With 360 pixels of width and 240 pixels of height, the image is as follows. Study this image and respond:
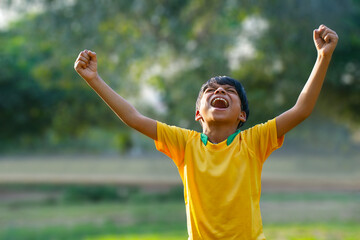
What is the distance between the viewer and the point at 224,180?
7.41 feet

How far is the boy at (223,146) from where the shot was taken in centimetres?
225

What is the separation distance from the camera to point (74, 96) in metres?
19.2

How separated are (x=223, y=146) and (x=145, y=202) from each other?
1328 centimetres

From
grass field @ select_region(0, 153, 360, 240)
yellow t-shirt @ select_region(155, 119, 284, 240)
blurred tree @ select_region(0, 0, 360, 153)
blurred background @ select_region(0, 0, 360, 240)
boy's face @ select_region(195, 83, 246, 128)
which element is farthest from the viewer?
blurred tree @ select_region(0, 0, 360, 153)

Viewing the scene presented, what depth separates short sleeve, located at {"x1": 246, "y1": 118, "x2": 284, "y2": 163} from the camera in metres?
2.35

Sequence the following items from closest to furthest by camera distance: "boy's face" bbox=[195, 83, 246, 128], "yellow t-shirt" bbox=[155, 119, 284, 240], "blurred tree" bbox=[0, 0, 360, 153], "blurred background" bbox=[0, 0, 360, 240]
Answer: "yellow t-shirt" bbox=[155, 119, 284, 240], "boy's face" bbox=[195, 83, 246, 128], "blurred background" bbox=[0, 0, 360, 240], "blurred tree" bbox=[0, 0, 360, 153]

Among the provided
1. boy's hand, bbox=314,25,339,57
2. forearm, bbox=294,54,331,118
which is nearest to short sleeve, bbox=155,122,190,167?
forearm, bbox=294,54,331,118

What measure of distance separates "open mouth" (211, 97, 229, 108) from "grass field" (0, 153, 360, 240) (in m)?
5.79

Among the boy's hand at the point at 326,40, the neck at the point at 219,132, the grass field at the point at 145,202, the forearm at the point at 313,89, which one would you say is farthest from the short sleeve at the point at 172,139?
the grass field at the point at 145,202

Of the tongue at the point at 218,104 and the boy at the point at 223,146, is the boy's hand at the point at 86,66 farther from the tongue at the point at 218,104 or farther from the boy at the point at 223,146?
the tongue at the point at 218,104

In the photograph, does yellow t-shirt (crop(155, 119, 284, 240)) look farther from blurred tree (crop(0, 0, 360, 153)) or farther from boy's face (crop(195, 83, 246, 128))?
blurred tree (crop(0, 0, 360, 153))

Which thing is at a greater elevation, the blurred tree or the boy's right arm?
the blurred tree

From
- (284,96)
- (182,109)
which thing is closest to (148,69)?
(182,109)

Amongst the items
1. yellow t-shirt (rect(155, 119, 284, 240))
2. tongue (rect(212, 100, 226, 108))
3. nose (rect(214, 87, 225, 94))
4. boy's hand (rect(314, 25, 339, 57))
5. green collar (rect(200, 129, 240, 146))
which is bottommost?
yellow t-shirt (rect(155, 119, 284, 240))
